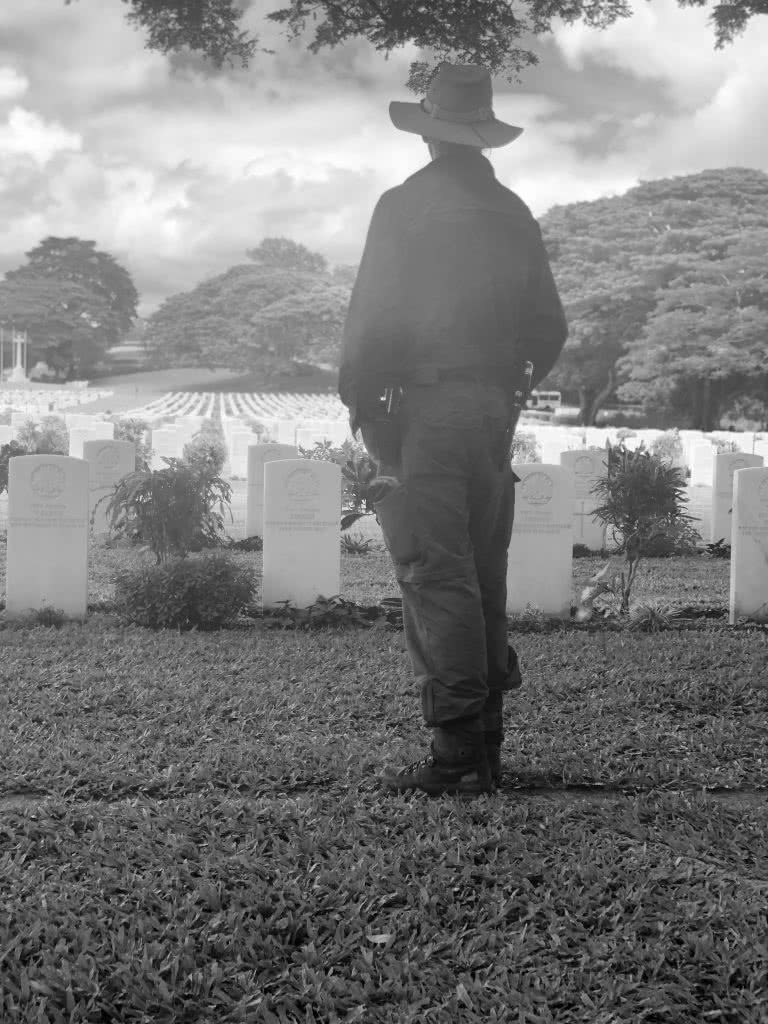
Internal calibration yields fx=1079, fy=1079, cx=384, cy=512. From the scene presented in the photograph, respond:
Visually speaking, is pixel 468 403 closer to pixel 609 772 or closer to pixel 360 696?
pixel 609 772

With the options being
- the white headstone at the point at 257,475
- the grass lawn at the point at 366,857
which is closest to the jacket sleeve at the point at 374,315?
the grass lawn at the point at 366,857

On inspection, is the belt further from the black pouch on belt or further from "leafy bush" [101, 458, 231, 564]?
"leafy bush" [101, 458, 231, 564]

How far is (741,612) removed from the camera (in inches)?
269

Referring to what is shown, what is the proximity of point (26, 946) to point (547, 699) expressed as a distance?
8.86 ft

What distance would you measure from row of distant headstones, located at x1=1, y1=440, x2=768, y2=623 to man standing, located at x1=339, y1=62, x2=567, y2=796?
11.6 ft

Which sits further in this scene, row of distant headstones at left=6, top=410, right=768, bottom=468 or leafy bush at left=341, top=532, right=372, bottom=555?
row of distant headstones at left=6, top=410, right=768, bottom=468

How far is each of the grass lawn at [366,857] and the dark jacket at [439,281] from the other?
4.01ft

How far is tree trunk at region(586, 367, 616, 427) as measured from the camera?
134 feet

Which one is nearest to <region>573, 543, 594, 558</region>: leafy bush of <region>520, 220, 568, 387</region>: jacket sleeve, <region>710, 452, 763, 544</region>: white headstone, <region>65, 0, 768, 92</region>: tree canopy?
<region>710, 452, 763, 544</region>: white headstone

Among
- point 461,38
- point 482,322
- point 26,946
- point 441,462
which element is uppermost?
point 461,38

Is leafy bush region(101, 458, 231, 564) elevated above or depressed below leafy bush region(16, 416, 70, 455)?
below

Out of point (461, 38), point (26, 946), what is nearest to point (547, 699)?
point (26, 946)

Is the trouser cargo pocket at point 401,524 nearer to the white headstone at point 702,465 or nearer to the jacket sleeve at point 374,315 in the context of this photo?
the jacket sleeve at point 374,315

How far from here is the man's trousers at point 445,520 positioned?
3.07 meters
